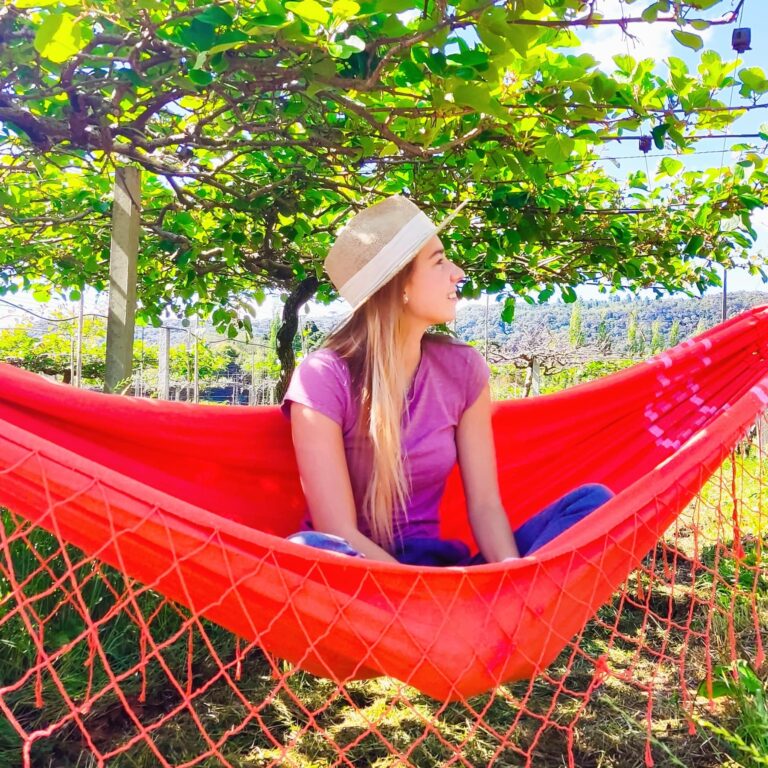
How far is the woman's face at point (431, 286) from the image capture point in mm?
1443

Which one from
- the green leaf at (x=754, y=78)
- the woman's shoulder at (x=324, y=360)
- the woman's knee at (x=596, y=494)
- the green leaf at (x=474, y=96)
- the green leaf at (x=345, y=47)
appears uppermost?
the green leaf at (x=754, y=78)

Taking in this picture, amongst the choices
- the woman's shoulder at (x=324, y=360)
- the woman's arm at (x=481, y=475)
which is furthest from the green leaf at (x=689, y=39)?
the woman's shoulder at (x=324, y=360)

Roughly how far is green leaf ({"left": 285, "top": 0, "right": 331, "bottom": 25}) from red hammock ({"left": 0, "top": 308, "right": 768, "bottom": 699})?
772 mm

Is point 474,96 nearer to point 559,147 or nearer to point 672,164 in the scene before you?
point 559,147

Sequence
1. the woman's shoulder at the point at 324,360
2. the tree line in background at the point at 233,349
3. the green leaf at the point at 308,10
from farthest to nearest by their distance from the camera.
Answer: the tree line in background at the point at 233,349
the woman's shoulder at the point at 324,360
the green leaf at the point at 308,10

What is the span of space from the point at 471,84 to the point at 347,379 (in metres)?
0.63

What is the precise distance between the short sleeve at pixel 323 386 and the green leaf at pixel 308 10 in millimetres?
588

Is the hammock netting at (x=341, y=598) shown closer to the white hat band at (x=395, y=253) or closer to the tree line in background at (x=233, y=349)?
the white hat band at (x=395, y=253)

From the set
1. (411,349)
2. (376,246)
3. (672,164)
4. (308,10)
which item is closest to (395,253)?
(376,246)

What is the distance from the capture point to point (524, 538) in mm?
1469

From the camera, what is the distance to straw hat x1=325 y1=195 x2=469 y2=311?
1.43m

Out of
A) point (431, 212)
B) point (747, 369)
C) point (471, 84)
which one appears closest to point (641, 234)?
point (431, 212)

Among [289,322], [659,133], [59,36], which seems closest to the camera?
[59,36]

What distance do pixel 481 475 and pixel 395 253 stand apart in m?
0.50
